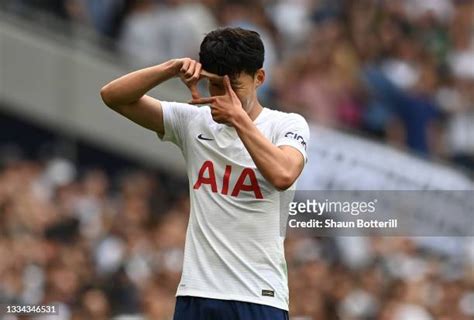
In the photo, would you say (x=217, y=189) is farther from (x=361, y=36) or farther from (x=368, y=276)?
(x=361, y=36)

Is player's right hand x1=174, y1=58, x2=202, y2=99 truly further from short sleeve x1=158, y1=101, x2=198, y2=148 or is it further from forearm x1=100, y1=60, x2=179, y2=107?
short sleeve x1=158, y1=101, x2=198, y2=148

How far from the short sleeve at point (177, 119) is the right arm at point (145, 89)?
0.08 ft

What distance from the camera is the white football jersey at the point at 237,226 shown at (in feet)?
19.6

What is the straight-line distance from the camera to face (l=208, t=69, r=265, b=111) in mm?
5969

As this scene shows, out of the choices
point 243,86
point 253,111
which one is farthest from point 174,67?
point 253,111

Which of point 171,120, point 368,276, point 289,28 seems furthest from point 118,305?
point 289,28

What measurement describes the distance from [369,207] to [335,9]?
24.4ft

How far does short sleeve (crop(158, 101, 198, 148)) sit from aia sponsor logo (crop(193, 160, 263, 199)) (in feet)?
0.70

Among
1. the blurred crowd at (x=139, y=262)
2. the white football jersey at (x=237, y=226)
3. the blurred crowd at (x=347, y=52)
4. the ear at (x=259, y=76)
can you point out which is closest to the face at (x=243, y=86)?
the ear at (x=259, y=76)

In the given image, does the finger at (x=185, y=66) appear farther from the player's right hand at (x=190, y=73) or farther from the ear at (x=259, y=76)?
the ear at (x=259, y=76)

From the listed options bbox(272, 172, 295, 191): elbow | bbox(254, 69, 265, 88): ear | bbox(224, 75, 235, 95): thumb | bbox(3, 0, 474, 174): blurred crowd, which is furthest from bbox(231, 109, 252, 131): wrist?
bbox(3, 0, 474, 174): blurred crowd

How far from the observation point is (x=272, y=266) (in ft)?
19.8

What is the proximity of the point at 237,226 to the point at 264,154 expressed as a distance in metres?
0.40

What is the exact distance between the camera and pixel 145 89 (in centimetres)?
612
